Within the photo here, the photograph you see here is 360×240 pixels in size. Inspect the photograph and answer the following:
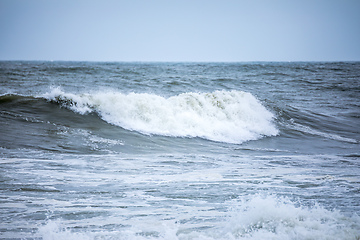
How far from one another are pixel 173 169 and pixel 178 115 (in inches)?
191

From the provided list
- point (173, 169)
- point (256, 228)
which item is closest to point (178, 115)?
point (173, 169)

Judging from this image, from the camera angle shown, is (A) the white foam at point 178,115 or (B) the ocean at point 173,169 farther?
(A) the white foam at point 178,115

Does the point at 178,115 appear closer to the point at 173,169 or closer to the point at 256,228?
the point at 173,169

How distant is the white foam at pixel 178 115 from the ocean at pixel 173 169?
0.12ft

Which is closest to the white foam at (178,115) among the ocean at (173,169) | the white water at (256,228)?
the ocean at (173,169)

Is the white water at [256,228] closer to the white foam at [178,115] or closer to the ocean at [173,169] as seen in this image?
the ocean at [173,169]

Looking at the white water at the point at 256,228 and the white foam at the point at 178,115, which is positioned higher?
the white foam at the point at 178,115

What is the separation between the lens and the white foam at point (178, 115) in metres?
10.1

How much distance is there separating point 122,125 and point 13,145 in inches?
130

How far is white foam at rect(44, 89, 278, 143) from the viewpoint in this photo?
1012cm

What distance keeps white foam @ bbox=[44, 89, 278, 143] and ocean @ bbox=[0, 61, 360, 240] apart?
4 centimetres

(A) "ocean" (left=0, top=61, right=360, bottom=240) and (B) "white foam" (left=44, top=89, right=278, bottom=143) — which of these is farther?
(B) "white foam" (left=44, top=89, right=278, bottom=143)

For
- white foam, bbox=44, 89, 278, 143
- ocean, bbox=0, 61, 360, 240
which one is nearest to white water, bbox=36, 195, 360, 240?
ocean, bbox=0, 61, 360, 240

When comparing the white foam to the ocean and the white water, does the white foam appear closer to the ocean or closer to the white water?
the ocean
